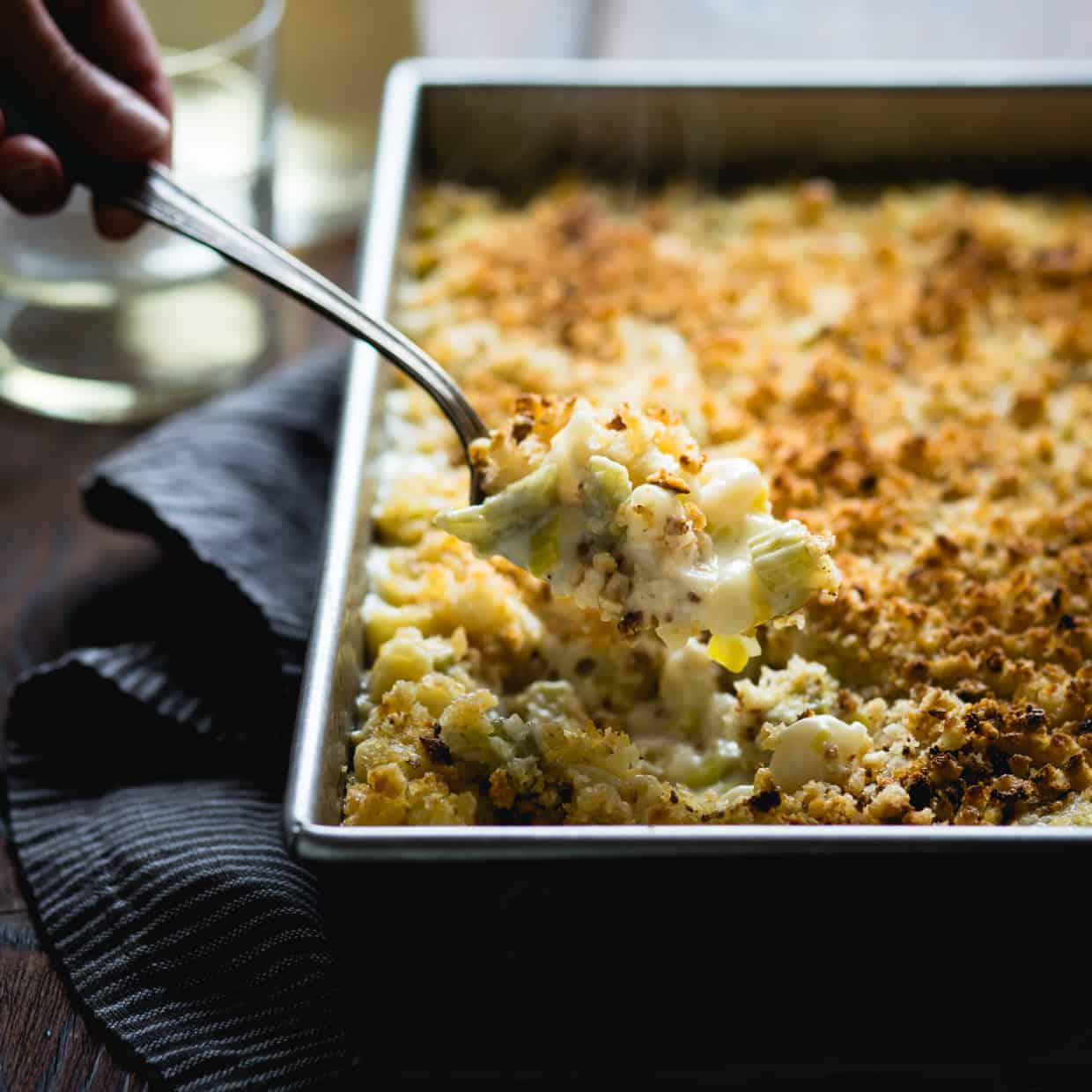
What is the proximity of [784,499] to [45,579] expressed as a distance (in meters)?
1.04

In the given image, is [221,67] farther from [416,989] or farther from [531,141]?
[416,989]

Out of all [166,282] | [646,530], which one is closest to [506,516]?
[646,530]

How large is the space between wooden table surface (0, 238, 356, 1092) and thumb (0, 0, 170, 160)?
66 cm

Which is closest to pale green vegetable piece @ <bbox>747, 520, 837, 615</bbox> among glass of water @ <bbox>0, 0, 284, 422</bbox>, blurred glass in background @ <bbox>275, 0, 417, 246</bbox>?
glass of water @ <bbox>0, 0, 284, 422</bbox>

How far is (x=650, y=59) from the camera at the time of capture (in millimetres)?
3238

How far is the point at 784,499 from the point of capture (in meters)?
1.94

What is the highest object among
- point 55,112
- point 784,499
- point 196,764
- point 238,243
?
point 55,112

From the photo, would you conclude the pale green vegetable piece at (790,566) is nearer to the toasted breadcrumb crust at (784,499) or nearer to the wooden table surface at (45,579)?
the toasted breadcrumb crust at (784,499)

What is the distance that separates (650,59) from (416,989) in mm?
2241

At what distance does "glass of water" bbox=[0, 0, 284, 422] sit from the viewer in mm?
2398

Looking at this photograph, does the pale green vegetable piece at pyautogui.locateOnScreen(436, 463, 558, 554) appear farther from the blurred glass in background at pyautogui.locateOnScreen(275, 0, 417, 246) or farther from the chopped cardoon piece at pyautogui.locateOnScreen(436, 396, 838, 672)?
the blurred glass in background at pyautogui.locateOnScreen(275, 0, 417, 246)

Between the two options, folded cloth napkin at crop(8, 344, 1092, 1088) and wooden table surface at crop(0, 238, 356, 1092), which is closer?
folded cloth napkin at crop(8, 344, 1092, 1088)

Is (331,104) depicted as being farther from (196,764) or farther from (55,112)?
(196,764)

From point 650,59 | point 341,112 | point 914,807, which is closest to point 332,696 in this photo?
point 914,807
